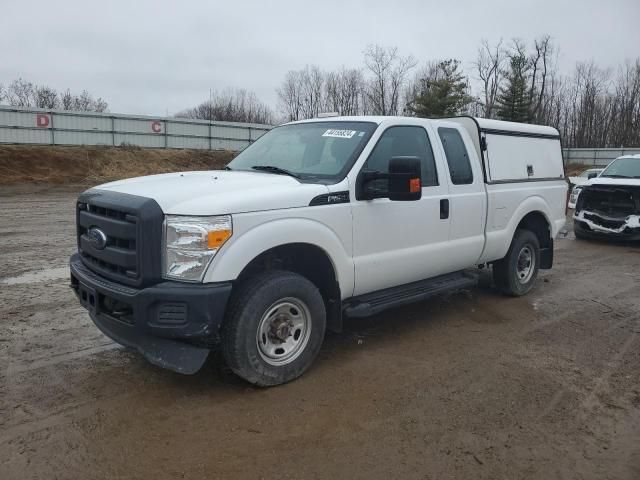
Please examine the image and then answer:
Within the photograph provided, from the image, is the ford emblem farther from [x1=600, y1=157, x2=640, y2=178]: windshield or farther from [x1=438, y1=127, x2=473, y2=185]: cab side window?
[x1=600, y1=157, x2=640, y2=178]: windshield

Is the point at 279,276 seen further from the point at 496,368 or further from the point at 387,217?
the point at 496,368

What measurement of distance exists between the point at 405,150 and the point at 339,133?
66cm

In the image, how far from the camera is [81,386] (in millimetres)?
4012

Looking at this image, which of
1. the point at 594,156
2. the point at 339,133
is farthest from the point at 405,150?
the point at 594,156

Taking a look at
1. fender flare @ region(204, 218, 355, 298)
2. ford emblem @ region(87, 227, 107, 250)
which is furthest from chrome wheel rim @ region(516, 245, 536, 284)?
ford emblem @ region(87, 227, 107, 250)

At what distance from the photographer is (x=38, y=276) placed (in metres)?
7.20

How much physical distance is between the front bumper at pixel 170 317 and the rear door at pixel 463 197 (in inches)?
107

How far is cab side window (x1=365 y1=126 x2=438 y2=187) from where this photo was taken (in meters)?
4.70

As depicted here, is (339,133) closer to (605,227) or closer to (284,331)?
(284,331)

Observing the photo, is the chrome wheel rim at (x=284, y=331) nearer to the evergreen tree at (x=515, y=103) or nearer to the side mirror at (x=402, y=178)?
the side mirror at (x=402, y=178)

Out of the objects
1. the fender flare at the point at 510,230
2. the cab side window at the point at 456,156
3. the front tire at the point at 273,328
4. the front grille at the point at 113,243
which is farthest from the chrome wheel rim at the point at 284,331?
the fender flare at the point at 510,230

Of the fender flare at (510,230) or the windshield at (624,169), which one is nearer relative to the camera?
the fender flare at (510,230)

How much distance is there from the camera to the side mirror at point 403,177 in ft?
13.6

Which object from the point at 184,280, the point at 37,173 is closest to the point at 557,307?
the point at 184,280
